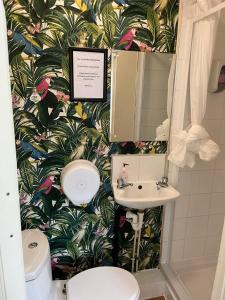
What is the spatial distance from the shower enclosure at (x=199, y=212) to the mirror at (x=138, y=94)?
0.44 ft

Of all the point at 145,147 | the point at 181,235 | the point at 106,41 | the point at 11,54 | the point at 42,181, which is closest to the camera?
the point at 11,54

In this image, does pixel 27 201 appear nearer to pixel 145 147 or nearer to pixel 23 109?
pixel 23 109

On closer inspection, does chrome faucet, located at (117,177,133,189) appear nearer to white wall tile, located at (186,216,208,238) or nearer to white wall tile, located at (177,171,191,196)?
white wall tile, located at (177,171,191,196)

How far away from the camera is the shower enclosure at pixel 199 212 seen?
1771 mm

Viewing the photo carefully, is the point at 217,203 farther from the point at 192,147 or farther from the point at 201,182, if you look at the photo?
the point at 192,147

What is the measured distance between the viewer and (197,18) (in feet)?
5.01

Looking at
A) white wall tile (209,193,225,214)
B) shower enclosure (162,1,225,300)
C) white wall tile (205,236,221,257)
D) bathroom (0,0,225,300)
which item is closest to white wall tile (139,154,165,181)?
bathroom (0,0,225,300)

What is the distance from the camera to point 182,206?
1952 mm

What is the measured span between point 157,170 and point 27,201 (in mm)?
1015

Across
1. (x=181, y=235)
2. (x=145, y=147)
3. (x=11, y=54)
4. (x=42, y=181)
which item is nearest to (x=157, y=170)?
(x=145, y=147)

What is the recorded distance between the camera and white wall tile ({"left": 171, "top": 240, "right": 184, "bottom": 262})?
6.70 ft

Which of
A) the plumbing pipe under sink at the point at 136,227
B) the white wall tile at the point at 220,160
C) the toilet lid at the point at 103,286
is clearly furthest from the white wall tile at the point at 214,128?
the toilet lid at the point at 103,286

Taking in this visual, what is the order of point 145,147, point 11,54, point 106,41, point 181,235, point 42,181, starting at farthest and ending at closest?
1. point 181,235
2. point 145,147
3. point 42,181
4. point 106,41
5. point 11,54

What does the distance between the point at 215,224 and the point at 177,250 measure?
1.36ft
